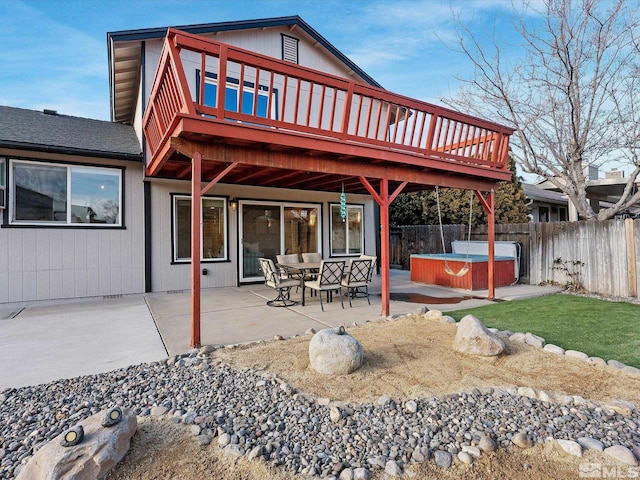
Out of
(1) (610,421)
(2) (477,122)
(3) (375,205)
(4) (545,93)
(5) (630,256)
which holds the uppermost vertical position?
(4) (545,93)

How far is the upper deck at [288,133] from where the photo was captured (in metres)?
3.79

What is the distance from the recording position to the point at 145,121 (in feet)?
21.2

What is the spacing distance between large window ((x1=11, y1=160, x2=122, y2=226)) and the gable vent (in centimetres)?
518

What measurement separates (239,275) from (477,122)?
6218 millimetres

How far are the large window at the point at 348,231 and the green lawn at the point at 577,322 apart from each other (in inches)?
178

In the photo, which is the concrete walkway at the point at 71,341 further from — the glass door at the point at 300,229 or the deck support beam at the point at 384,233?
the glass door at the point at 300,229

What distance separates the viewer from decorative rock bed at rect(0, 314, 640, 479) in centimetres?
199

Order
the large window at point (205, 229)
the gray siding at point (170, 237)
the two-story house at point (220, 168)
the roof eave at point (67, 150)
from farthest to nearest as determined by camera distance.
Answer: the large window at point (205, 229), the gray siding at point (170, 237), the roof eave at point (67, 150), the two-story house at point (220, 168)

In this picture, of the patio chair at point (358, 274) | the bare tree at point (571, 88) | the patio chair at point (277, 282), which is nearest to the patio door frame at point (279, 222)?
the patio chair at point (277, 282)

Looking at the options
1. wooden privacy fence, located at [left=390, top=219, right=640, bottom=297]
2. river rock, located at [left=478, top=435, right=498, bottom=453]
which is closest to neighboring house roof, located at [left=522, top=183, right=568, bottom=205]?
wooden privacy fence, located at [left=390, top=219, right=640, bottom=297]

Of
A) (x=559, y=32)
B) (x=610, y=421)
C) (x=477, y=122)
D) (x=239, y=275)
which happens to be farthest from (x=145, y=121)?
(x=559, y=32)

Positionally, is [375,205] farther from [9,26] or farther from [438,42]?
[9,26]

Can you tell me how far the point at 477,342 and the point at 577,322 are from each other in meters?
2.53

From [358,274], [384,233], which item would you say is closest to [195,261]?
[384,233]
